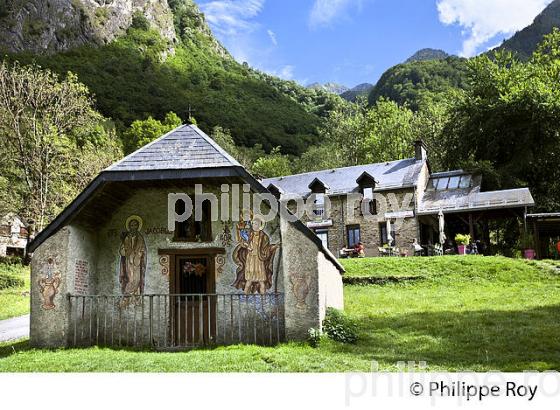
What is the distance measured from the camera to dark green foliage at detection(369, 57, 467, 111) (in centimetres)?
7701

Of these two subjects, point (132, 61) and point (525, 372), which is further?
point (132, 61)

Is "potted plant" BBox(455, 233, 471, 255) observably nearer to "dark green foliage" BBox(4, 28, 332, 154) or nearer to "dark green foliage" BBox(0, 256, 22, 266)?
Answer: "dark green foliage" BBox(0, 256, 22, 266)

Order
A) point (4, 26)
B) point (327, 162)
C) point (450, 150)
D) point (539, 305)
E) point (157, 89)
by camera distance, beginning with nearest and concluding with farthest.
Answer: point (539, 305), point (450, 150), point (327, 162), point (4, 26), point (157, 89)

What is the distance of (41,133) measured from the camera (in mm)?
30781

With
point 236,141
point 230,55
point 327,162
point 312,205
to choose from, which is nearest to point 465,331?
point 312,205

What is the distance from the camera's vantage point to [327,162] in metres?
59.0

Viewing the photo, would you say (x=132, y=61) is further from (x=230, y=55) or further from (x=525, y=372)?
(x=525, y=372)

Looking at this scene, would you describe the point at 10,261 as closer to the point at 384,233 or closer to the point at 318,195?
the point at 318,195

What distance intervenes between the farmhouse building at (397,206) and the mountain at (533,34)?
61146 millimetres

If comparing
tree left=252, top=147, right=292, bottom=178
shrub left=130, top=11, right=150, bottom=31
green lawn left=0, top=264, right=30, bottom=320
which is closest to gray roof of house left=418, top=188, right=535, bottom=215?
green lawn left=0, top=264, right=30, bottom=320

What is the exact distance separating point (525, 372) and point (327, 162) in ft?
167

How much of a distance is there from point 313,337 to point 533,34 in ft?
313

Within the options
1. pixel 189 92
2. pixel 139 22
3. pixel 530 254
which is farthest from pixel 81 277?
pixel 139 22

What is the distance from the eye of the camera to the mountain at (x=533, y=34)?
89750 millimetres
